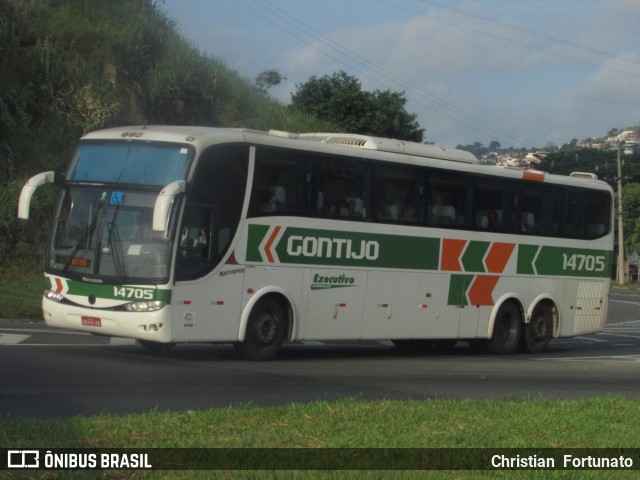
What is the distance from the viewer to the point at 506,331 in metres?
21.0

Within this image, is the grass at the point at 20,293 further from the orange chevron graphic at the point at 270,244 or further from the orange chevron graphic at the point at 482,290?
the orange chevron graphic at the point at 482,290

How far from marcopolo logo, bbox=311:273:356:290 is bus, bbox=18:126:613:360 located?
0.10ft

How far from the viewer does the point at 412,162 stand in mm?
18547

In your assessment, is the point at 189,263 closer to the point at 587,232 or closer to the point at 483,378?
the point at 483,378

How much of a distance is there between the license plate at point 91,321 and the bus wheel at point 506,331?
867cm

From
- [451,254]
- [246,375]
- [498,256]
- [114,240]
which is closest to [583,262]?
[498,256]

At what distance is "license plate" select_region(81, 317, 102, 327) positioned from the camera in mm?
14586

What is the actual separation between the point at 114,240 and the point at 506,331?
363 inches

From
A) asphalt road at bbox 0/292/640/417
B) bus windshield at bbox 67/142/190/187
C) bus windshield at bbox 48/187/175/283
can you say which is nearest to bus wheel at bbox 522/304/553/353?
asphalt road at bbox 0/292/640/417

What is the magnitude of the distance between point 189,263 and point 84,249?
1458mm

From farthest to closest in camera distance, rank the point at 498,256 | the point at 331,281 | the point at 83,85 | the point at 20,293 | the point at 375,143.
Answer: the point at 83,85
the point at 20,293
the point at 498,256
the point at 375,143
the point at 331,281

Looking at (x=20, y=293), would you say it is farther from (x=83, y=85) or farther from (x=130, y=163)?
(x=130, y=163)

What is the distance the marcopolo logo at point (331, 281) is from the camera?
661 inches

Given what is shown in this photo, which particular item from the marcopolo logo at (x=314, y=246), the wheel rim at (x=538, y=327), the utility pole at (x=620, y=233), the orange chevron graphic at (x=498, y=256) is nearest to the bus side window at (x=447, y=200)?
the orange chevron graphic at (x=498, y=256)
